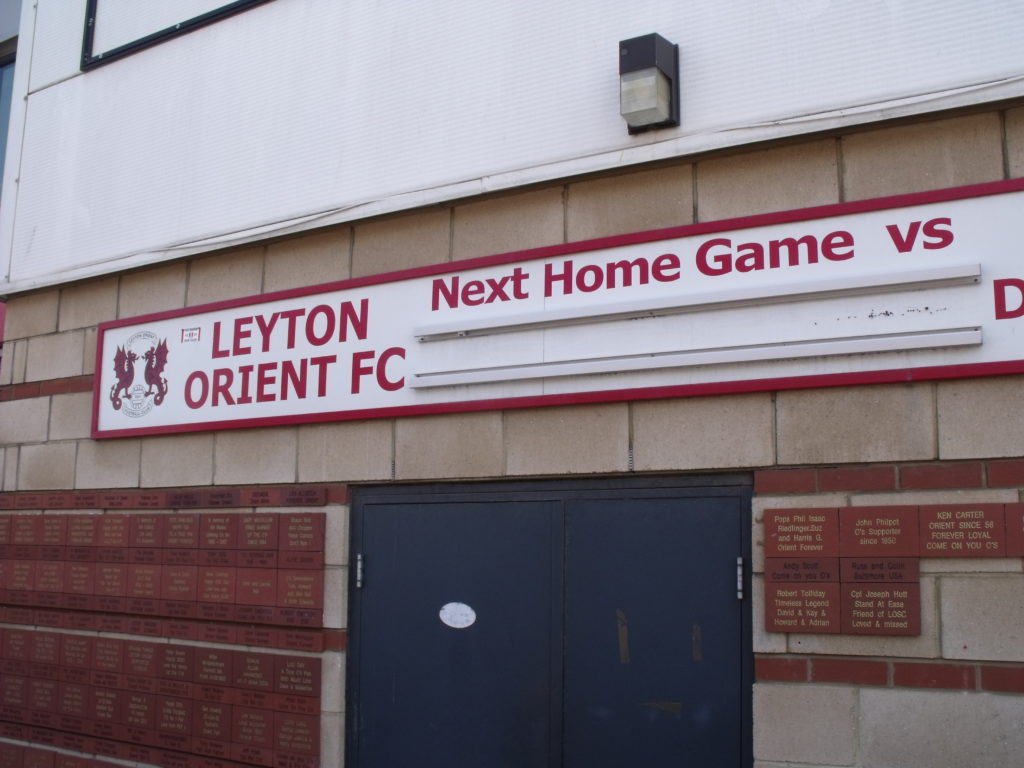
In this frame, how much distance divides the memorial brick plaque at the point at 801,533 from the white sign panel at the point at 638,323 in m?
0.53

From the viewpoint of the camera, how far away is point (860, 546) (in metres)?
4.36

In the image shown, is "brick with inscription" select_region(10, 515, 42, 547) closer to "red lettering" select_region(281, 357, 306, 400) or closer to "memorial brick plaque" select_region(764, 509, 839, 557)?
"red lettering" select_region(281, 357, 306, 400)

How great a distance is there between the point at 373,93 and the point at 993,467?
374cm

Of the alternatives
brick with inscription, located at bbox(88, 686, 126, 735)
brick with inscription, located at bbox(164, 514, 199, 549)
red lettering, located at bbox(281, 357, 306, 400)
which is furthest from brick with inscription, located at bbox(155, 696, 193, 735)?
red lettering, located at bbox(281, 357, 306, 400)

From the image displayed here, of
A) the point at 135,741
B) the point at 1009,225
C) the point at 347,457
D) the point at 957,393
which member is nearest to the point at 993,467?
the point at 957,393

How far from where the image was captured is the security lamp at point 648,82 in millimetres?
4867

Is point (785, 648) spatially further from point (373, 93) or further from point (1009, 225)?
point (373, 93)

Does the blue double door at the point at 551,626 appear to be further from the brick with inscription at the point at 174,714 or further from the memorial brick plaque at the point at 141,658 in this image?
the memorial brick plaque at the point at 141,658

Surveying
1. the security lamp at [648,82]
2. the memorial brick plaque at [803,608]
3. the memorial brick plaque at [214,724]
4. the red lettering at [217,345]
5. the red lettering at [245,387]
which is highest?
the security lamp at [648,82]

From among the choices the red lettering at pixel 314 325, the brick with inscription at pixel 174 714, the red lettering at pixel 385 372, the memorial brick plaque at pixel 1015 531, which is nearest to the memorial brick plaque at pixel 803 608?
the memorial brick plaque at pixel 1015 531

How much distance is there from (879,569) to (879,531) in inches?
5.8

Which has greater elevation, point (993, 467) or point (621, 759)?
point (993, 467)

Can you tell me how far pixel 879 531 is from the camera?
4.33 m

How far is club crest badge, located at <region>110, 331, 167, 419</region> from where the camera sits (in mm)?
6574
